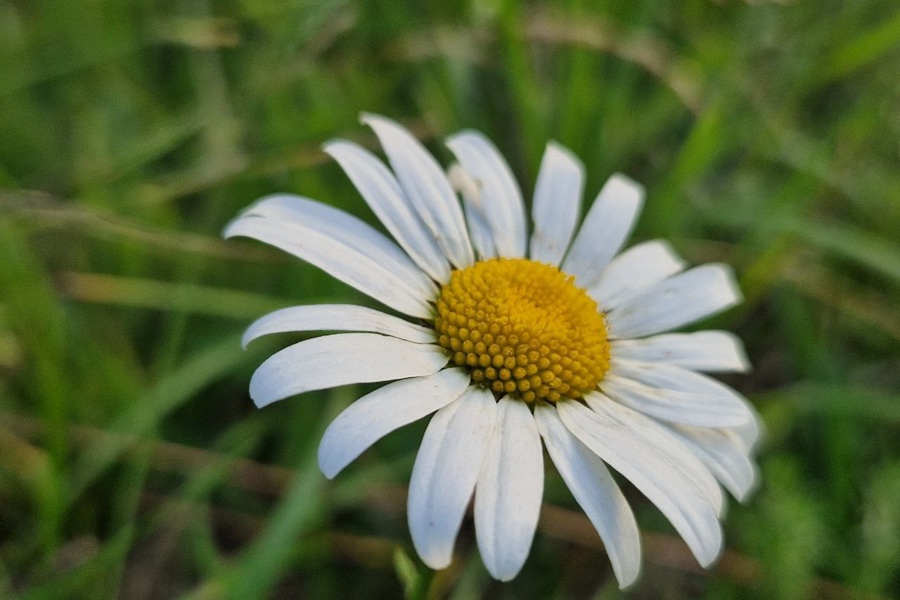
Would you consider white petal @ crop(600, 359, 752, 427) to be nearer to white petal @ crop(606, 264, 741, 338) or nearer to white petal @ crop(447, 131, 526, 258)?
white petal @ crop(606, 264, 741, 338)

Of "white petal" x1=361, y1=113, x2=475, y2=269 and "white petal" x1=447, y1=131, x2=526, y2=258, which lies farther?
"white petal" x1=447, y1=131, x2=526, y2=258

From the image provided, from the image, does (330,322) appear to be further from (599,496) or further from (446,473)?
(599,496)

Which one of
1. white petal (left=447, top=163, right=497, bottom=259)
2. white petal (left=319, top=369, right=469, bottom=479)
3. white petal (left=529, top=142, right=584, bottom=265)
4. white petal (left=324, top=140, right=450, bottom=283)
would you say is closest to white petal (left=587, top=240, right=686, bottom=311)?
white petal (left=529, top=142, right=584, bottom=265)

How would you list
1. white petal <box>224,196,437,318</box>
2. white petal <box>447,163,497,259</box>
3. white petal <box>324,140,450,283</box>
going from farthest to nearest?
white petal <box>447,163,497,259</box>
white petal <box>324,140,450,283</box>
white petal <box>224,196,437,318</box>

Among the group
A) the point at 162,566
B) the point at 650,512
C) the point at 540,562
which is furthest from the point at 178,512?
the point at 650,512

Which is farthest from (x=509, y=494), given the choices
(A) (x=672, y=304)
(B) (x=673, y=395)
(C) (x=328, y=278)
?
(C) (x=328, y=278)

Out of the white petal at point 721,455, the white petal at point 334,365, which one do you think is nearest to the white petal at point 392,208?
the white petal at point 334,365

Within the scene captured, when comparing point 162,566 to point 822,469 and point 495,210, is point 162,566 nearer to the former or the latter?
point 495,210
